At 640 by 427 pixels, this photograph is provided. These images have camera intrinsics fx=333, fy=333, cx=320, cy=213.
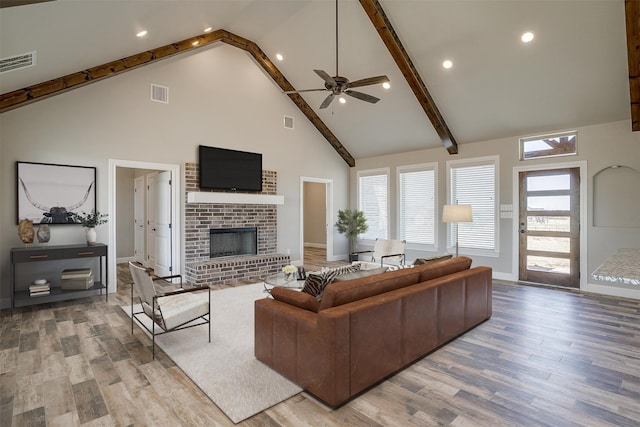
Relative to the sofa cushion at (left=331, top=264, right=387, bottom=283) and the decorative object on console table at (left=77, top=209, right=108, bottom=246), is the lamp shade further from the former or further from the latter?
the decorative object on console table at (left=77, top=209, right=108, bottom=246)

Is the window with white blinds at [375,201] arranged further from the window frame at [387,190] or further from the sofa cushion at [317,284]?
the sofa cushion at [317,284]

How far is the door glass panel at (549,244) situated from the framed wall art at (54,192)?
24.2 feet

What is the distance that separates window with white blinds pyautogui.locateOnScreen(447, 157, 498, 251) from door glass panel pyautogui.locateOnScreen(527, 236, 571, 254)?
0.60 meters

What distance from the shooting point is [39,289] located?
4.35 meters

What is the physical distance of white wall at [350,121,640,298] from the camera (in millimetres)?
5094

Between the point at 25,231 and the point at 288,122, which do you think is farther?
the point at 288,122

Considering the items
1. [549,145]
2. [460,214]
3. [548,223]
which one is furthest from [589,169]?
[460,214]

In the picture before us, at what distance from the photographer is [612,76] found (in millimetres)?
4613

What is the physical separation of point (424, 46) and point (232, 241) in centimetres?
491

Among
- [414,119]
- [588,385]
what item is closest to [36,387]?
[588,385]

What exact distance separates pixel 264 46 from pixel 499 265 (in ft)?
20.7

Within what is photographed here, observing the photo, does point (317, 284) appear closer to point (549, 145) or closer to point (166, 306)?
point (166, 306)

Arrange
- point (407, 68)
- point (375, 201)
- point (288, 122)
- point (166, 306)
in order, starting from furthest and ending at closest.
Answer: point (375, 201)
point (288, 122)
point (407, 68)
point (166, 306)

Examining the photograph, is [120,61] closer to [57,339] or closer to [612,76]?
[57,339]
